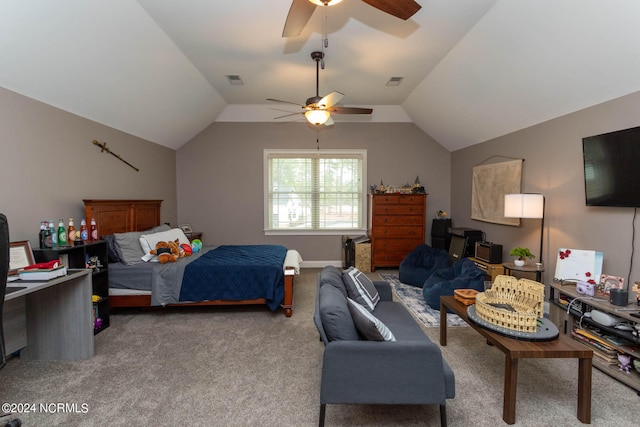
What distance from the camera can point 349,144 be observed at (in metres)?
6.10

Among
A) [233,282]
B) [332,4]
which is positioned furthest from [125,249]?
[332,4]

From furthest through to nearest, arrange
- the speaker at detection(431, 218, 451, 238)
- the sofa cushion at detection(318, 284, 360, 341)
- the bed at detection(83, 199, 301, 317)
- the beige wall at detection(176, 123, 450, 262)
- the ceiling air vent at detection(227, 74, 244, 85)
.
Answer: the beige wall at detection(176, 123, 450, 262), the speaker at detection(431, 218, 451, 238), the ceiling air vent at detection(227, 74, 244, 85), the bed at detection(83, 199, 301, 317), the sofa cushion at detection(318, 284, 360, 341)

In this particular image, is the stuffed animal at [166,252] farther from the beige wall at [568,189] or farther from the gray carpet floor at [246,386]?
the beige wall at [568,189]

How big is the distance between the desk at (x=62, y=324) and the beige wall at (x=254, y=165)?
3393 mm

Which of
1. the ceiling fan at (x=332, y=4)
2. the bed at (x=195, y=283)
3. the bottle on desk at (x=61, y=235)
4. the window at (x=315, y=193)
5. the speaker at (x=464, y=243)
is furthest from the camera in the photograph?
the window at (x=315, y=193)

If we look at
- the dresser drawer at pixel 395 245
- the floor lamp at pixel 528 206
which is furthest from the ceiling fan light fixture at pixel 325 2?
the dresser drawer at pixel 395 245

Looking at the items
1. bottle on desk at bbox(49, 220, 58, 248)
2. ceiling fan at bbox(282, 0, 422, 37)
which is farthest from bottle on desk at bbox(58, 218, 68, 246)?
ceiling fan at bbox(282, 0, 422, 37)

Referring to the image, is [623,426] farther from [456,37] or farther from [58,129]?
[58,129]

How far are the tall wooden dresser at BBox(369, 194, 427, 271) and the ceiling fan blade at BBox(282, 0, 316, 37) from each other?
370 centimetres

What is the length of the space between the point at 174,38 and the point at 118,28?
64 centimetres

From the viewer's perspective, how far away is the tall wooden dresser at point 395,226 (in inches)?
226

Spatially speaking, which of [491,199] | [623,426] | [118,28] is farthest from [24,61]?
[491,199]

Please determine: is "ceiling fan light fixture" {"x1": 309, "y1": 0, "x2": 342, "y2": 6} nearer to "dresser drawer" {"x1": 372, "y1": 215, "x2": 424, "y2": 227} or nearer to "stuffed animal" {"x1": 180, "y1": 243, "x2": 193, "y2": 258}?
"stuffed animal" {"x1": 180, "y1": 243, "x2": 193, "y2": 258}

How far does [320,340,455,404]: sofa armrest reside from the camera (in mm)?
1762
